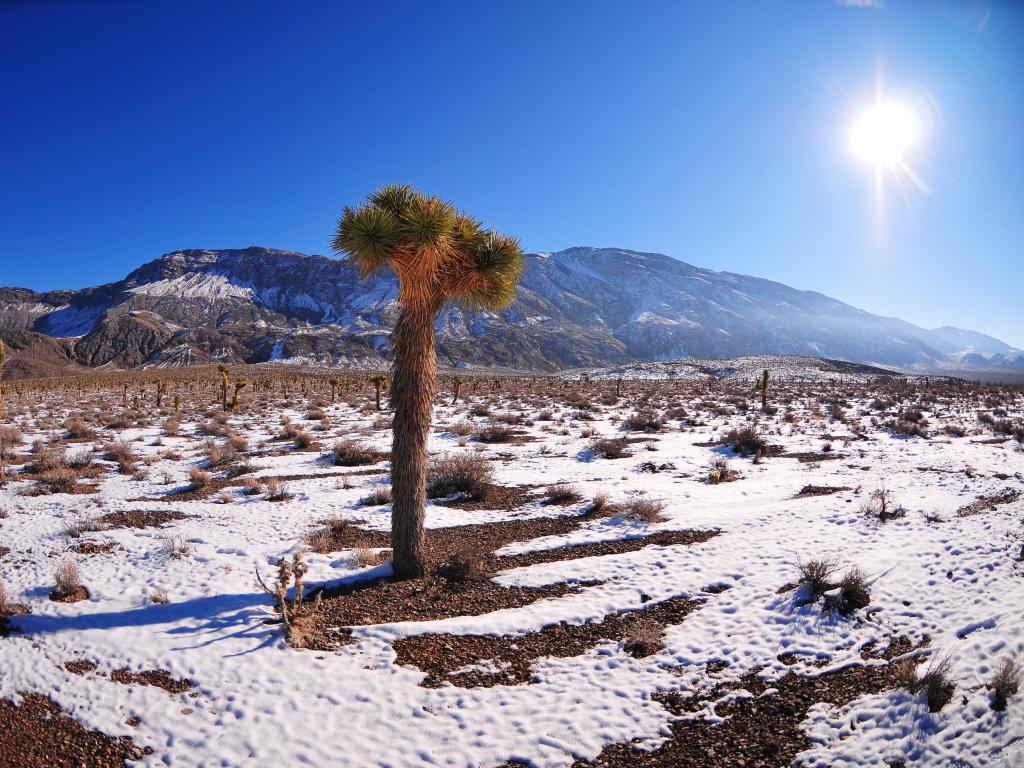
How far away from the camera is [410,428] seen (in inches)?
286

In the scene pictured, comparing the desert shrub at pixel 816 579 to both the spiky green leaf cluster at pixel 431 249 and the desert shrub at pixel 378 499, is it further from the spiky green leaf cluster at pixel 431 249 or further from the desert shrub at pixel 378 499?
the desert shrub at pixel 378 499

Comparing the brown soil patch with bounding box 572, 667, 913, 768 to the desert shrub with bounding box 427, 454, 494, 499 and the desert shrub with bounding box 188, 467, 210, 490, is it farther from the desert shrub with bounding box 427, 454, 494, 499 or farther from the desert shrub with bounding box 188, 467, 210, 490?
the desert shrub with bounding box 188, 467, 210, 490

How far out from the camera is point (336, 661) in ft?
18.1

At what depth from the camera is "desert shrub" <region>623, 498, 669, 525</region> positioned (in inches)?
390

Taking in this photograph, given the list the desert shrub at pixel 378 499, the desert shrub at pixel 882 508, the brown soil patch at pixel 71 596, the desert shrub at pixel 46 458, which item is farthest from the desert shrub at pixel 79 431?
the desert shrub at pixel 882 508

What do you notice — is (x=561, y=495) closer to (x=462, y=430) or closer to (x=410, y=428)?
(x=410, y=428)

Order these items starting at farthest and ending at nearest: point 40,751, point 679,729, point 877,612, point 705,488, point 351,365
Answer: point 351,365, point 705,488, point 877,612, point 679,729, point 40,751

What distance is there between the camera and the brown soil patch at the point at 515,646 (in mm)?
5348

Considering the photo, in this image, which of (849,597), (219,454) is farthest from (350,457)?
(849,597)

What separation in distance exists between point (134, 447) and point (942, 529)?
2113 cm

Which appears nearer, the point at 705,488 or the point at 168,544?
the point at 168,544

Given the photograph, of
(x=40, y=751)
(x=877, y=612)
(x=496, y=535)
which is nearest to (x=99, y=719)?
(x=40, y=751)

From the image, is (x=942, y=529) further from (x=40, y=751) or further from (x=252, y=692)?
(x=40, y=751)

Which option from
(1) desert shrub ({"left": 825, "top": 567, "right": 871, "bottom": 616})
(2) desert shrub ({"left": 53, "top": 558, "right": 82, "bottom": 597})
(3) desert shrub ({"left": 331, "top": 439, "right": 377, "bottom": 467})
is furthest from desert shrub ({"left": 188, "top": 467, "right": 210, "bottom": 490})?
(1) desert shrub ({"left": 825, "top": 567, "right": 871, "bottom": 616})
